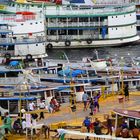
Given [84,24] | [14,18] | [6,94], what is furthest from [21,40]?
[6,94]

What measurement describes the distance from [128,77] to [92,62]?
5.41 m

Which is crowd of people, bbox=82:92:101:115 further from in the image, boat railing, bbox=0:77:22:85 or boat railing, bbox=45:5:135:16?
boat railing, bbox=45:5:135:16

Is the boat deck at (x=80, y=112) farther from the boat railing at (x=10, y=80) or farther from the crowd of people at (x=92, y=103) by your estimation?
the boat railing at (x=10, y=80)

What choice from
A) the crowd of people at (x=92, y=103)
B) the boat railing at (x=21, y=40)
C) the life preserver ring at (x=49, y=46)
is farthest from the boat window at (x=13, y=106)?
the life preserver ring at (x=49, y=46)

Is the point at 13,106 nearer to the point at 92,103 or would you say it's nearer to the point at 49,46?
the point at 92,103

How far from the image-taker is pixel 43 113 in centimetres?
4309

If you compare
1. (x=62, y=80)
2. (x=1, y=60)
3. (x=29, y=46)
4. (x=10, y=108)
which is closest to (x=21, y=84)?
(x=10, y=108)

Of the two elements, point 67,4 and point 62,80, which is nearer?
point 62,80

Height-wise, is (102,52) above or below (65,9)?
below

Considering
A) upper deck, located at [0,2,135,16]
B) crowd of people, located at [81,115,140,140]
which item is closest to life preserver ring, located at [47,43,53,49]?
upper deck, located at [0,2,135,16]

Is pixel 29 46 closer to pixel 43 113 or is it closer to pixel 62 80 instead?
pixel 62 80

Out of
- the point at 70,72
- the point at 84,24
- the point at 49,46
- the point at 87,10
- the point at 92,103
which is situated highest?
the point at 87,10

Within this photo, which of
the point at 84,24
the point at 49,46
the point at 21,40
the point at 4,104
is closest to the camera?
the point at 4,104

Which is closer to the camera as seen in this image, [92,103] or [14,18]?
[92,103]
